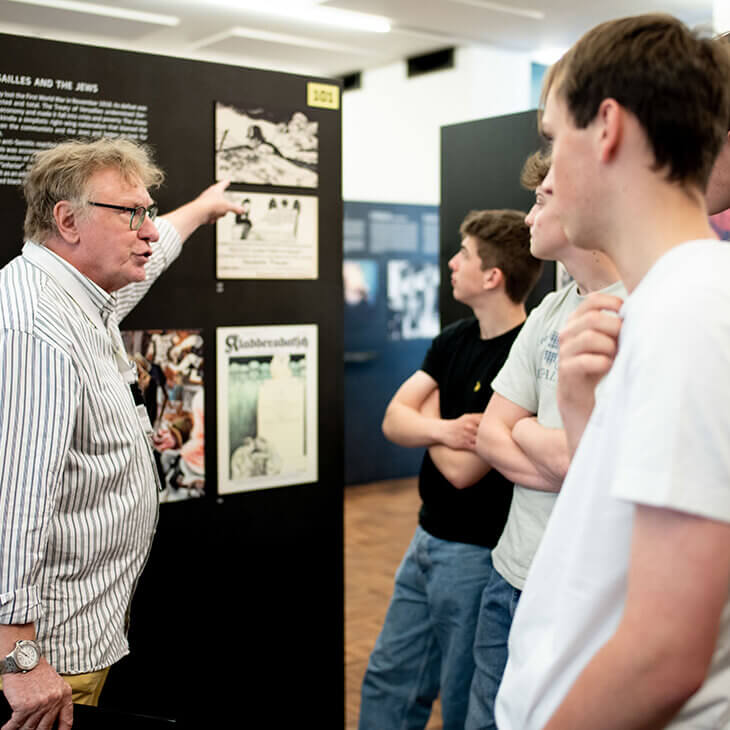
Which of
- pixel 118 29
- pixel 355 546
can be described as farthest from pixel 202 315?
pixel 118 29

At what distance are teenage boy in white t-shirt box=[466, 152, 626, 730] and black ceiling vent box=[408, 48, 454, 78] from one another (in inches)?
289

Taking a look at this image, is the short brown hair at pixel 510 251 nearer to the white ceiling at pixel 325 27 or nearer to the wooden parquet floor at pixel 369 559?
the wooden parquet floor at pixel 369 559

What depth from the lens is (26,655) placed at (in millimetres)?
1737

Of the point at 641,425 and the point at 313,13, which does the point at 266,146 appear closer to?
the point at 641,425

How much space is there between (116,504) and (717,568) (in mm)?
1440

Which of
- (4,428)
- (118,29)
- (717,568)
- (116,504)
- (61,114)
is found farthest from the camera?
(118,29)

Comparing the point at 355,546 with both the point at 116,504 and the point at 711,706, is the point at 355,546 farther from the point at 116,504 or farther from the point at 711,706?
the point at 711,706

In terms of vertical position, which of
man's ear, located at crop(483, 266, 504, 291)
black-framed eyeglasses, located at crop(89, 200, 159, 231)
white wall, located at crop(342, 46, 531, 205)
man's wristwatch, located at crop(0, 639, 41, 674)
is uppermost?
white wall, located at crop(342, 46, 531, 205)

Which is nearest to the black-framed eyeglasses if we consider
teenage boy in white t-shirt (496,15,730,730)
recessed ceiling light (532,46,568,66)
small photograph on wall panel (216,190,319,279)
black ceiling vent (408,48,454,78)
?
small photograph on wall panel (216,190,319,279)

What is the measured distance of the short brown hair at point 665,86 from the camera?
0.91 meters

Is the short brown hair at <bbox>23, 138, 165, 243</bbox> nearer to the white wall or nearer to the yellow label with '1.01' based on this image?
the yellow label with '1.01'

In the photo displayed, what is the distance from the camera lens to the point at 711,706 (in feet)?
2.97

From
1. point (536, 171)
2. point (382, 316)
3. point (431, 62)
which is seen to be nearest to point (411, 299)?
point (382, 316)

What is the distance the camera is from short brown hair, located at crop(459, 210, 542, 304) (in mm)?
2695
